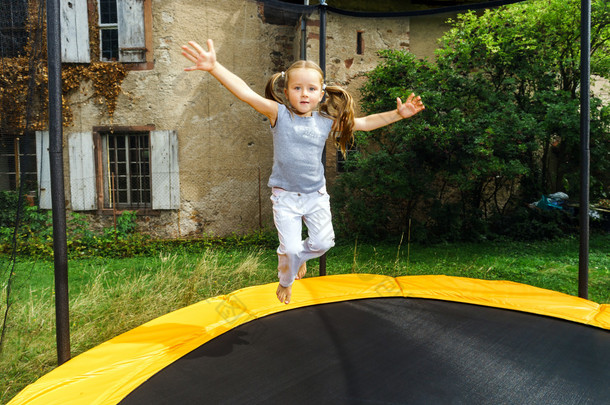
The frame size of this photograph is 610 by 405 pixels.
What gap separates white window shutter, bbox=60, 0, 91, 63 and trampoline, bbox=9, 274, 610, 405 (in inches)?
150

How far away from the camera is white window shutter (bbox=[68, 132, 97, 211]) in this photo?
15.4 ft

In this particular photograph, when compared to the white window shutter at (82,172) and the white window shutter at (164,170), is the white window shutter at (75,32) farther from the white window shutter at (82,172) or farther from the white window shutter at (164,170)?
the white window shutter at (164,170)

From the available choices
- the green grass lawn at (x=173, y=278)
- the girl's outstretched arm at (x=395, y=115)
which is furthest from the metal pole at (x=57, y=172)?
the girl's outstretched arm at (x=395, y=115)

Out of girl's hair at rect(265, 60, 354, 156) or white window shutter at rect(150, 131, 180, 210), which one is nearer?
girl's hair at rect(265, 60, 354, 156)

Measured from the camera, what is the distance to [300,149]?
5.12 ft

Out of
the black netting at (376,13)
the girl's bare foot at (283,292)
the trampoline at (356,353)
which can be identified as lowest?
the trampoline at (356,353)

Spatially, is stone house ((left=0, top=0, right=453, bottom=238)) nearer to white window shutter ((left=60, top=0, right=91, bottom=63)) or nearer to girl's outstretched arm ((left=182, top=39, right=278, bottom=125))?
white window shutter ((left=60, top=0, right=91, bottom=63))

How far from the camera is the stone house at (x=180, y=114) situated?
Answer: 4.73 metres

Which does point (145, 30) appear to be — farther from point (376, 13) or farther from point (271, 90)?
point (271, 90)

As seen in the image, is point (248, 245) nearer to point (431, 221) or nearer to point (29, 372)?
point (431, 221)

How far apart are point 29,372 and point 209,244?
284cm

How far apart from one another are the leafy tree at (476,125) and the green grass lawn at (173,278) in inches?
20.4

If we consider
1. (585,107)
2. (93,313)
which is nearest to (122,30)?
(93,313)

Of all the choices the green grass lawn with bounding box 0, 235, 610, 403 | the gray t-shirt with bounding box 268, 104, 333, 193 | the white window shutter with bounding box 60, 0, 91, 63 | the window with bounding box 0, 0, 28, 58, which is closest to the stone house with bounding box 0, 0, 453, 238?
the white window shutter with bounding box 60, 0, 91, 63
